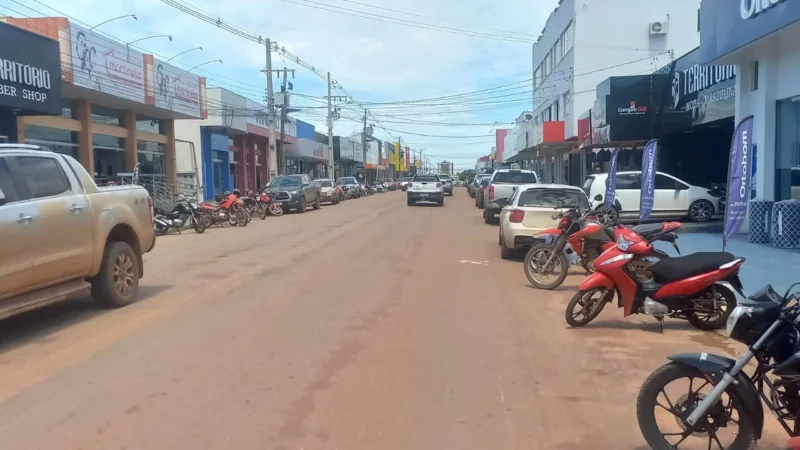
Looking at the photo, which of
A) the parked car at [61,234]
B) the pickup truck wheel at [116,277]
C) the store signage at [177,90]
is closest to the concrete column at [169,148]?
the store signage at [177,90]

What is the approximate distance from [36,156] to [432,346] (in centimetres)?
500

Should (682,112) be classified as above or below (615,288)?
above

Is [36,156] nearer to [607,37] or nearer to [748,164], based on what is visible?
[748,164]

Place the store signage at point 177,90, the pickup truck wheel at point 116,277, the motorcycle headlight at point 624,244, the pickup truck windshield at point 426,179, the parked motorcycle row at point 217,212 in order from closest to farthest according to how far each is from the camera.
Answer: the motorcycle headlight at point 624,244 → the pickup truck wheel at point 116,277 → the parked motorcycle row at point 217,212 → the store signage at point 177,90 → the pickup truck windshield at point 426,179

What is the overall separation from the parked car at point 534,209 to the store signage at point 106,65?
14702mm

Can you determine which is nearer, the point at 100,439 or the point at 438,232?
the point at 100,439

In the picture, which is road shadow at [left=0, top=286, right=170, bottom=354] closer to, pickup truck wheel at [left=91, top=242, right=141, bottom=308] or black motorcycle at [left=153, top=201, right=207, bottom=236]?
pickup truck wheel at [left=91, top=242, right=141, bottom=308]

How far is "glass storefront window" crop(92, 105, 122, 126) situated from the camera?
26333 mm

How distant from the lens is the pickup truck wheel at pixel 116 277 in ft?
28.8

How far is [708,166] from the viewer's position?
2678 cm

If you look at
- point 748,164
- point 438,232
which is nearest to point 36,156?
point 748,164

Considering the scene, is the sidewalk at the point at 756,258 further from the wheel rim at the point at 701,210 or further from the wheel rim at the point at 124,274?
the wheel rim at the point at 124,274

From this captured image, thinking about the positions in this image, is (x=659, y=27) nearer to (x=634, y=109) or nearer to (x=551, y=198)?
(x=634, y=109)

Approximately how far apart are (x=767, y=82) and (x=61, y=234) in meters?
13.9
